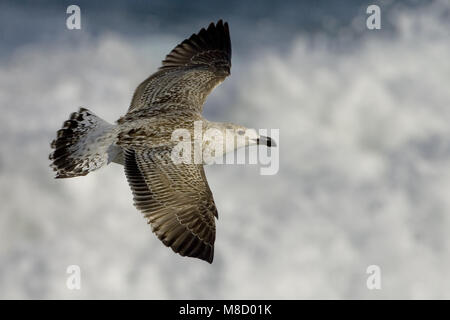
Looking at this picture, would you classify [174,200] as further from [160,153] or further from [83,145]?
[83,145]

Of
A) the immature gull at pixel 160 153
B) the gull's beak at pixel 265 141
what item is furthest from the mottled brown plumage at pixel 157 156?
the gull's beak at pixel 265 141

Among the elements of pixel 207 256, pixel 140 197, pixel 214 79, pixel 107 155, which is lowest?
pixel 207 256

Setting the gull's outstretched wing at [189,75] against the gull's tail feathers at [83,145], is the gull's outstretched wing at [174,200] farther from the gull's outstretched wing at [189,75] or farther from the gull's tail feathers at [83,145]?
the gull's outstretched wing at [189,75]

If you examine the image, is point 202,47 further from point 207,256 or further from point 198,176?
point 207,256

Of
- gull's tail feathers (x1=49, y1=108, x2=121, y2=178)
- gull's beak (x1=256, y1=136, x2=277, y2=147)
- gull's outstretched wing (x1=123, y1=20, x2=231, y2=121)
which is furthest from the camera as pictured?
gull's outstretched wing (x1=123, y1=20, x2=231, y2=121)

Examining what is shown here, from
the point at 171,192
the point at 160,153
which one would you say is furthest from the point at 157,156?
the point at 171,192

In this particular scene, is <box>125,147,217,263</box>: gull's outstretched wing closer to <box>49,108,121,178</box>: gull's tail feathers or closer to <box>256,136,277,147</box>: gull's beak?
<box>49,108,121,178</box>: gull's tail feathers

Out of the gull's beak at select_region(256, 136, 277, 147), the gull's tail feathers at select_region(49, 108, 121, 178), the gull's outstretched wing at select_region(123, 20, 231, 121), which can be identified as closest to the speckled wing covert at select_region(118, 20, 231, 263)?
the gull's outstretched wing at select_region(123, 20, 231, 121)

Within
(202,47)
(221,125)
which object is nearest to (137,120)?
(221,125)
